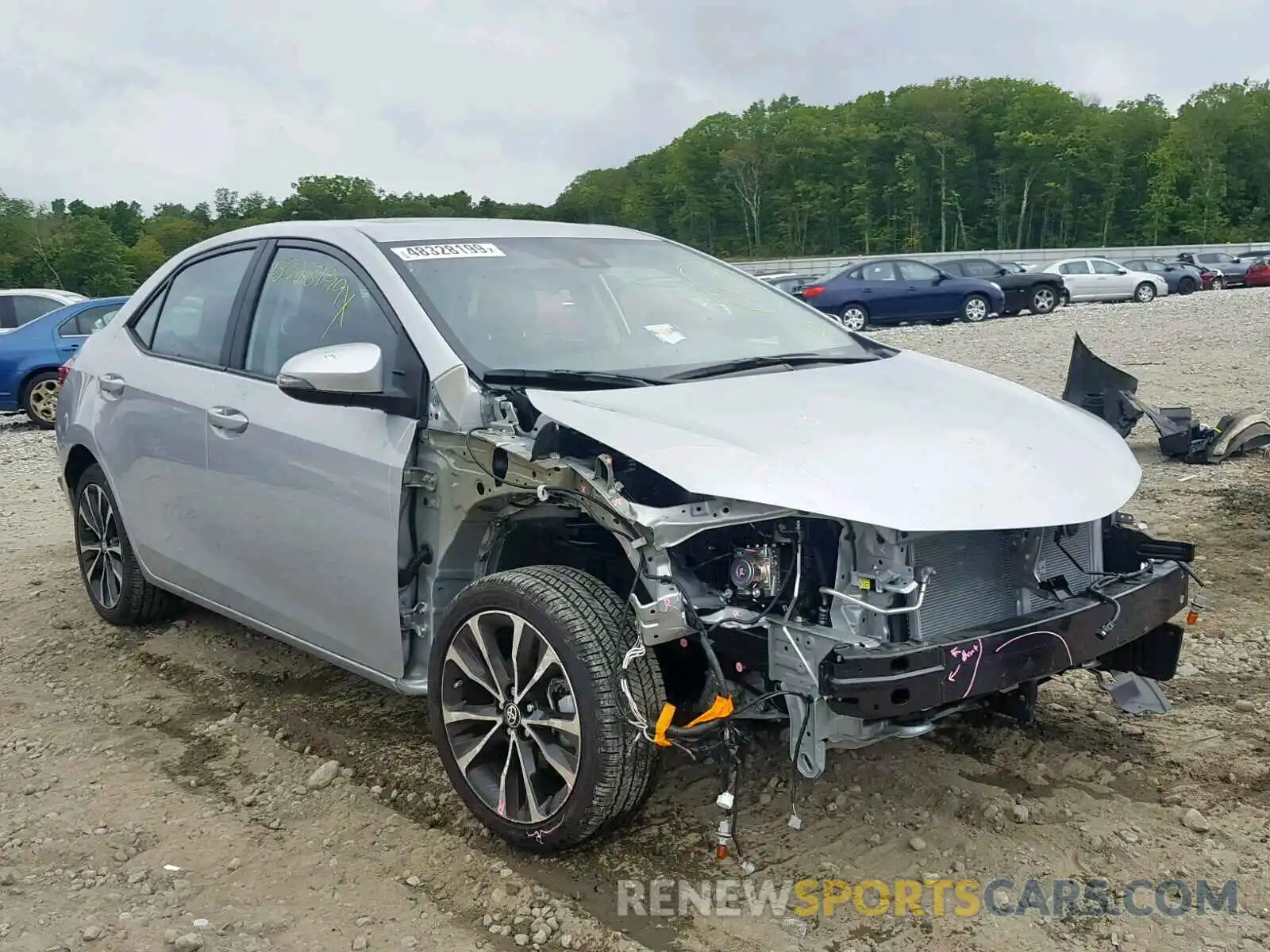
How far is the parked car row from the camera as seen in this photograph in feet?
74.7

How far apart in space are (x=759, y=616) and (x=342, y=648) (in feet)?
5.39

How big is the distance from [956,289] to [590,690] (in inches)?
838

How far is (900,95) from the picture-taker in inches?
4168

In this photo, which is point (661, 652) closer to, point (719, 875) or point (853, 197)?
point (719, 875)

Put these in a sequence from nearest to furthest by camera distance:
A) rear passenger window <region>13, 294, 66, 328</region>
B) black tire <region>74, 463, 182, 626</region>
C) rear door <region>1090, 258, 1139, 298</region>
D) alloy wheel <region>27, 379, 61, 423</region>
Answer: black tire <region>74, 463, 182, 626</region>
alloy wheel <region>27, 379, 61, 423</region>
rear passenger window <region>13, 294, 66, 328</region>
rear door <region>1090, 258, 1139, 298</region>

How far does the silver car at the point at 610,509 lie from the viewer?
287 centimetres

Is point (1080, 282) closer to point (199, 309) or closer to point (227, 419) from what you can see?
point (199, 309)

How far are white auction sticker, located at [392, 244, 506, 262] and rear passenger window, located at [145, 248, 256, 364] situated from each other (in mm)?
893

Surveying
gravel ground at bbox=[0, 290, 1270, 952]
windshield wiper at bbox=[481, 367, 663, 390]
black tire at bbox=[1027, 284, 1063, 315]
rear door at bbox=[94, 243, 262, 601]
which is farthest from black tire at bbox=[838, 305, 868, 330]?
windshield wiper at bbox=[481, 367, 663, 390]

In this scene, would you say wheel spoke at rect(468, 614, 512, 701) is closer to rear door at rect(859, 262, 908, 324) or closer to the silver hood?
the silver hood

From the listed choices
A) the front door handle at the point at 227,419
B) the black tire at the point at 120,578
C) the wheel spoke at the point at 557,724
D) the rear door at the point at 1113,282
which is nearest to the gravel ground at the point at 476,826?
the black tire at the point at 120,578

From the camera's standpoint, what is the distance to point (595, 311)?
3.96 m

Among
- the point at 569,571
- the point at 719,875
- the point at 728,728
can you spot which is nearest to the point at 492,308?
the point at 569,571

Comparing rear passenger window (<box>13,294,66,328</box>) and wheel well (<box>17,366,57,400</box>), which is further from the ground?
rear passenger window (<box>13,294,66,328</box>)
